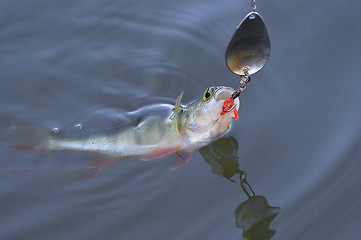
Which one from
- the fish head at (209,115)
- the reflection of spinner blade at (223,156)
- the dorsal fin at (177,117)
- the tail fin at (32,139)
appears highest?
the tail fin at (32,139)

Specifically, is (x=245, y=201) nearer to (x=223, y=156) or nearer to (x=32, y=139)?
(x=223, y=156)

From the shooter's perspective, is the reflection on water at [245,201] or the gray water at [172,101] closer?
the reflection on water at [245,201]

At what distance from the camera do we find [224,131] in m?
4.07

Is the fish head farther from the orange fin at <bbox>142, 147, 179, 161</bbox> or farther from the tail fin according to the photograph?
the tail fin

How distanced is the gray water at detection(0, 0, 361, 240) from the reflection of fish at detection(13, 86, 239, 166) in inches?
6.1

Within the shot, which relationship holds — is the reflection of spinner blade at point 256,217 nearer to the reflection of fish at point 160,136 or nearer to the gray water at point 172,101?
the gray water at point 172,101

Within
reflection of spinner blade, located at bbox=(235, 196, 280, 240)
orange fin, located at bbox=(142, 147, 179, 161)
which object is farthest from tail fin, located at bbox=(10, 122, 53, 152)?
reflection of spinner blade, located at bbox=(235, 196, 280, 240)

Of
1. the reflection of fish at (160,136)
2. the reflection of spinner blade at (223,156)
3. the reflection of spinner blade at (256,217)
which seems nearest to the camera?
the reflection of spinner blade at (256,217)

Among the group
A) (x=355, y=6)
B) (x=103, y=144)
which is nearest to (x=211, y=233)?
(x=103, y=144)

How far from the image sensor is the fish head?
3.66m

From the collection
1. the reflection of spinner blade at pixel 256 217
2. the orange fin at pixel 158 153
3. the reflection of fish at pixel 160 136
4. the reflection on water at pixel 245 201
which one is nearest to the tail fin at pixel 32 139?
the reflection of fish at pixel 160 136

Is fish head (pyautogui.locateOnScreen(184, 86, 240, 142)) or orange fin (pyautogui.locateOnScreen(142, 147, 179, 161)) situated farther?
orange fin (pyautogui.locateOnScreen(142, 147, 179, 161))

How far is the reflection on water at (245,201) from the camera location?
3.53 m

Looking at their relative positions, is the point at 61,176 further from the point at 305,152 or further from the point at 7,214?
the point at 305,152
